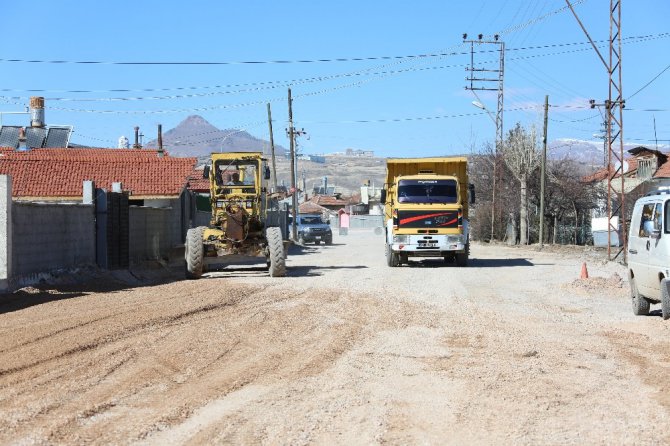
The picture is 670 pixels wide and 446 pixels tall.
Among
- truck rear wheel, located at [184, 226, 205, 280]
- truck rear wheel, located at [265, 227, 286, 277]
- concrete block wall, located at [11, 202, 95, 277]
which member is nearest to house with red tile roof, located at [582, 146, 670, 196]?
truck rear wheel, located at [265, 227, 286, 277]

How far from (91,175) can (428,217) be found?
893 inches

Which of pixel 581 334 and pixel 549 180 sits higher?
pixel 549 180

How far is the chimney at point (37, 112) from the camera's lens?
56062 mm

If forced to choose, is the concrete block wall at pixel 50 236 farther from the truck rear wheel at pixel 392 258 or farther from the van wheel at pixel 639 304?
the van wheel at pixel 639 304

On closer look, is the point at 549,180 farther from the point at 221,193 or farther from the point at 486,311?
the point at 486,311

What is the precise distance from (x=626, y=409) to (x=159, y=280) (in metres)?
17.7

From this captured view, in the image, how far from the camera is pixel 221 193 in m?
24.5

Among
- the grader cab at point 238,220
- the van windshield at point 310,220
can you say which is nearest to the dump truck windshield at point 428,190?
the grader cab at point 238,220

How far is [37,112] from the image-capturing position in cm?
5712

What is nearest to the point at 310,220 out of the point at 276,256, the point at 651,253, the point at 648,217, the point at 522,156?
the point at 522,156

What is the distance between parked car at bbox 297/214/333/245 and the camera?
56.2 meters

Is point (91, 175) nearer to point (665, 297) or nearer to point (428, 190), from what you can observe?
point (428, 190)

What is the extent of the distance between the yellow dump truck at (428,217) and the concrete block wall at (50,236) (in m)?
9.65

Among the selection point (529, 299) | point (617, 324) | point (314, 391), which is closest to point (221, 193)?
point (529, 299)
